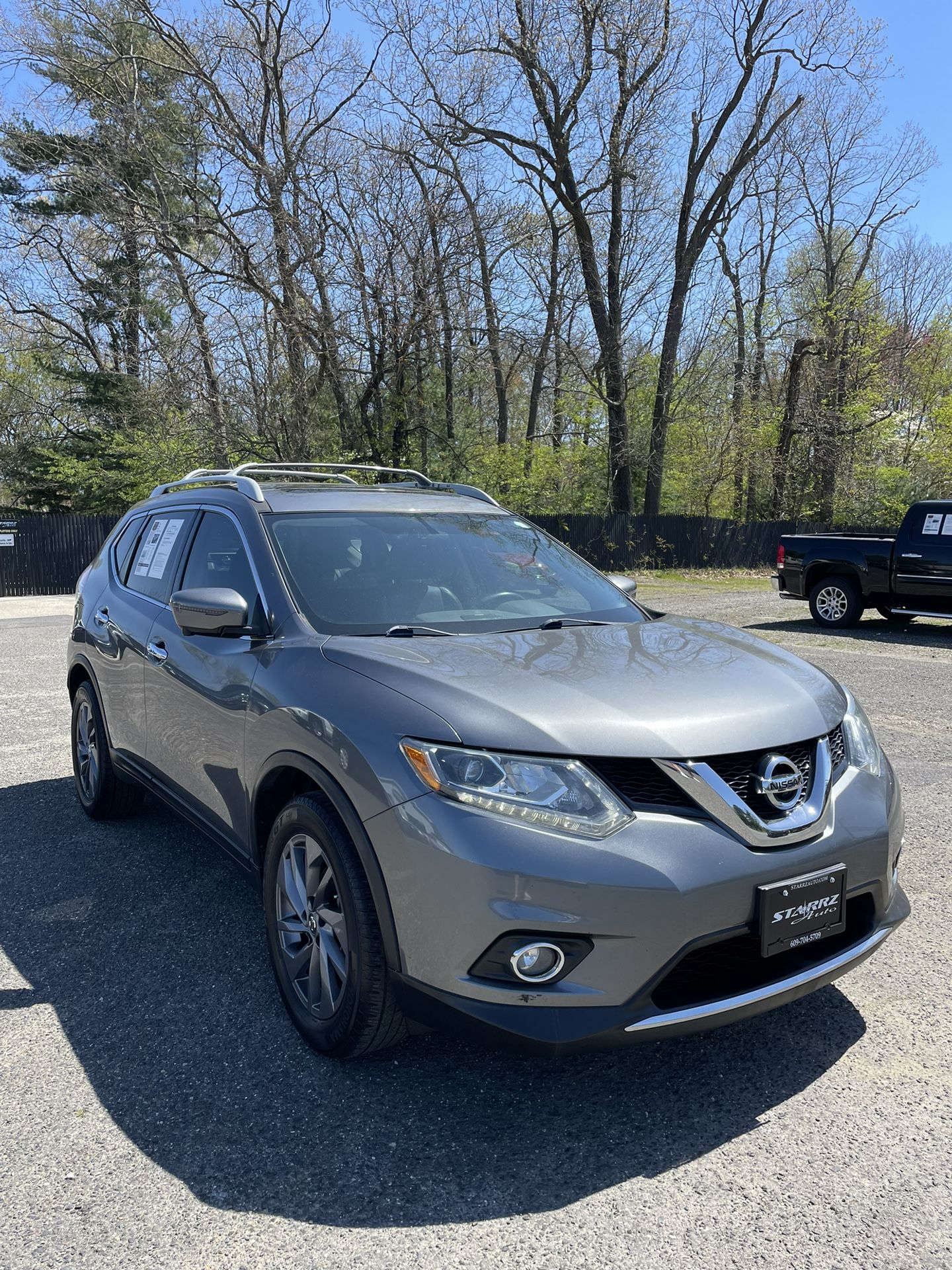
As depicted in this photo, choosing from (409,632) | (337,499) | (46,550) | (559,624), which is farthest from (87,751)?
(46,550)

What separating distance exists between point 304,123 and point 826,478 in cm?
2213

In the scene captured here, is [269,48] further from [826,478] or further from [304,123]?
[826,478]

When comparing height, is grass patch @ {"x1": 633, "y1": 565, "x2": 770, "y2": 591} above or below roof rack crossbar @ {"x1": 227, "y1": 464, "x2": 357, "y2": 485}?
below

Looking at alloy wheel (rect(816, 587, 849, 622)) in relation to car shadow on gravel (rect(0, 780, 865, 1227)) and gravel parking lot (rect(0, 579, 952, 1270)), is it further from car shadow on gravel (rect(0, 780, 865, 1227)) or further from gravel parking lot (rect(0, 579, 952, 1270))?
car shadow on gravel (rect(0, 780, 865, 1227))

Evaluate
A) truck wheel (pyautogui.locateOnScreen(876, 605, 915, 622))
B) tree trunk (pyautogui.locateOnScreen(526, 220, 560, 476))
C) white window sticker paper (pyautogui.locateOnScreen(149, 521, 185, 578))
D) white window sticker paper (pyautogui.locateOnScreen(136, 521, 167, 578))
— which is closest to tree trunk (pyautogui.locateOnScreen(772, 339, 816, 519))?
tree trunk (pyautogui.locateOnScreen(526, 220, 560, 476))

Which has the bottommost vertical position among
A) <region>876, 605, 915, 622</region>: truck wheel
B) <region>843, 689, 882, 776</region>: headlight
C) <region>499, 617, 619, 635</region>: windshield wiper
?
<region>876, 605, 915, 622</region>: truck wheel

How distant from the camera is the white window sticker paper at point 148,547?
177 inches

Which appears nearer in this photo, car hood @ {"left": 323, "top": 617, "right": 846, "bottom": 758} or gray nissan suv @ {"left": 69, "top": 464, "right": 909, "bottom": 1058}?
gray nissan suv @ {"left": 69, "top": 464, "right": 909, "bottom": 1058}

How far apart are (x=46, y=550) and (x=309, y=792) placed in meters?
22.3

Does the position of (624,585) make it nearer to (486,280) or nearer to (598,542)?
(486,280)

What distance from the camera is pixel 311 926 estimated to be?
274cm

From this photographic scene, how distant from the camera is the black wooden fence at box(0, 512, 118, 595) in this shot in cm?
2206

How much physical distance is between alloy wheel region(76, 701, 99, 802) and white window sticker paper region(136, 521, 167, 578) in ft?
2.87

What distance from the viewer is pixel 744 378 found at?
35.3 m
